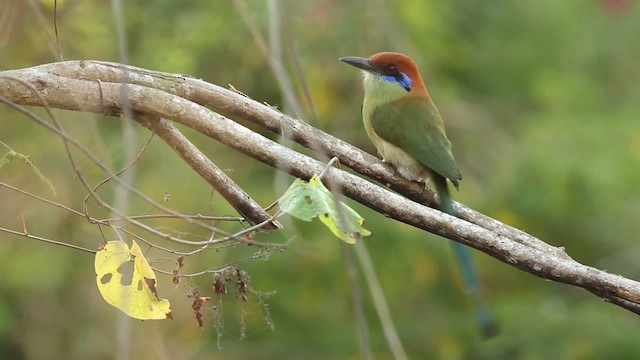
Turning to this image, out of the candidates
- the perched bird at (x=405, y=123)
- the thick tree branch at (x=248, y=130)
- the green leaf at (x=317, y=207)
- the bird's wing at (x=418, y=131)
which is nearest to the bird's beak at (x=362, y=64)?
the perched bird at (x=405, y=123)

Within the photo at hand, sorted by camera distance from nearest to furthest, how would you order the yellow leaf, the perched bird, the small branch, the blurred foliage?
the yellow leaf < the small branch < the perched bird < the blurred foliage

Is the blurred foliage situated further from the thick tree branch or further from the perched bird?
the thick tree branch

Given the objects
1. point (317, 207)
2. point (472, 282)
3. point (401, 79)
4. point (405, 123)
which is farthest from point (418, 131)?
point (317, 207)

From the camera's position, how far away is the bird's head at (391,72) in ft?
13.6

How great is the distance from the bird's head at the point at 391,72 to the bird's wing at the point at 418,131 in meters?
0.06

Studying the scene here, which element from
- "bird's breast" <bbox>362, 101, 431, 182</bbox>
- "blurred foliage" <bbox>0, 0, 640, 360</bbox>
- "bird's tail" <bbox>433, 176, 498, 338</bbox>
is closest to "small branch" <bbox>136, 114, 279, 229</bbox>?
"bird's tail" <bbox>433, 176, 498, 338</bbox>

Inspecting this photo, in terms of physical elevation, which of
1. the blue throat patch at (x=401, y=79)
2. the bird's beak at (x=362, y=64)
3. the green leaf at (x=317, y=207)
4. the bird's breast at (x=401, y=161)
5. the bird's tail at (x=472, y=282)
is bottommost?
the green leaf at (x=317, y=207)

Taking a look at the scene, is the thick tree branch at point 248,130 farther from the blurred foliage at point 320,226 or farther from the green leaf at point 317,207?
the blurred foliage at point 320,226

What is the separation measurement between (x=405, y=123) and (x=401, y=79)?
0.23 m

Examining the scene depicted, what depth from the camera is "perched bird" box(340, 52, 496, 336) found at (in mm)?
3734

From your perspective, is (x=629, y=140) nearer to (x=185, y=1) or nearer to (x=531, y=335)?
(x=531, y=335)

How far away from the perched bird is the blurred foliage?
1044 mm

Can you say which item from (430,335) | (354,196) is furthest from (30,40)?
(354,196)

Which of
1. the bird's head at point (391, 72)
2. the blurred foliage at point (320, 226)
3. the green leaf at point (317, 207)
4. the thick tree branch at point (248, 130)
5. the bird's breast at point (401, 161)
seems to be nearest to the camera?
the green leaf at point (317, 207)
